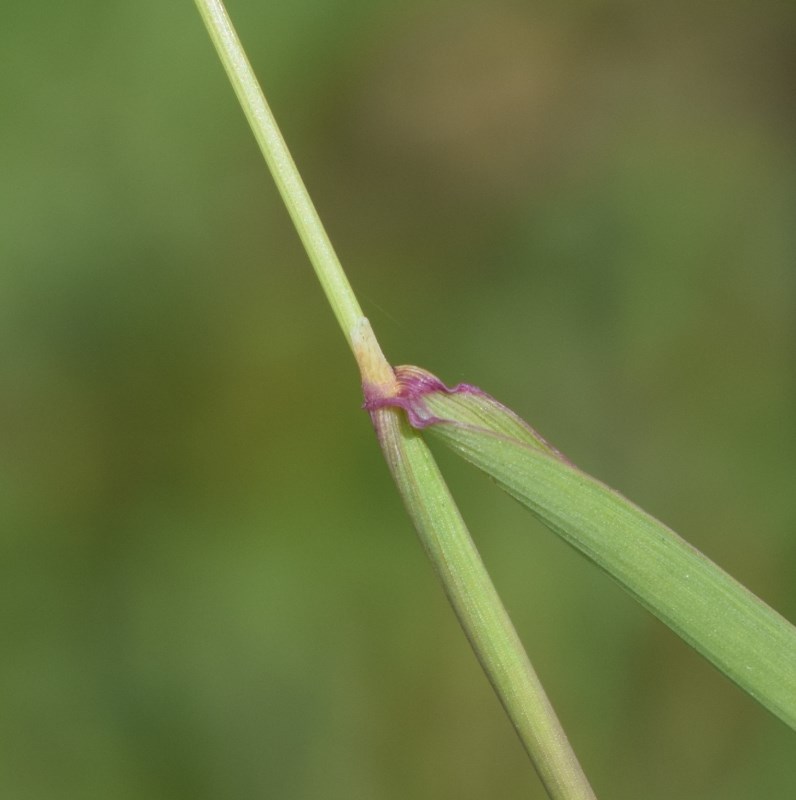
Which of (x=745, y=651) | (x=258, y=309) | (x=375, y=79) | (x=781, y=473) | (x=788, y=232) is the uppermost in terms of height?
(x=375, y=79)

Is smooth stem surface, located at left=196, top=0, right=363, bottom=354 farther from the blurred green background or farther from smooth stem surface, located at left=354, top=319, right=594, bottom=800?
the blurred green background

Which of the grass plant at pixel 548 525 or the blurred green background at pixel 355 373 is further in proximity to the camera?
the blurred green background at pixel 355 373

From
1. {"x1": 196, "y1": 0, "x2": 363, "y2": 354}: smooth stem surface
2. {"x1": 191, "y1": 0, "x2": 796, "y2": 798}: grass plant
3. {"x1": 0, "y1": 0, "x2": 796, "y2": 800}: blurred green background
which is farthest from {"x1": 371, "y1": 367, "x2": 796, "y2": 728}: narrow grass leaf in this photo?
{"x1": 0, "y1": 0, "x2": 796, "y2": 800}: blurred green background

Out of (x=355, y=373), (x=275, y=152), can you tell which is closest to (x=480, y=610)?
(x=275, y=152)

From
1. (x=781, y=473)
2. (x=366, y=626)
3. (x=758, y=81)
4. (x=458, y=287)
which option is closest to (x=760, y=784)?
(x=781, y=473)

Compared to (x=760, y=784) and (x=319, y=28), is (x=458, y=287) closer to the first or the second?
(x=319, y=28)

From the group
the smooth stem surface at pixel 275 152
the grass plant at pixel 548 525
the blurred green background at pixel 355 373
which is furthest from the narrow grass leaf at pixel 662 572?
the blurred green background at pixel 355 373

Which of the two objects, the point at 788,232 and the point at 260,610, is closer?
the point at 260,610

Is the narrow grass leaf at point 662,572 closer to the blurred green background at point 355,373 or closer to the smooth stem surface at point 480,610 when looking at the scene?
the smooth stem surface at point 480,610
